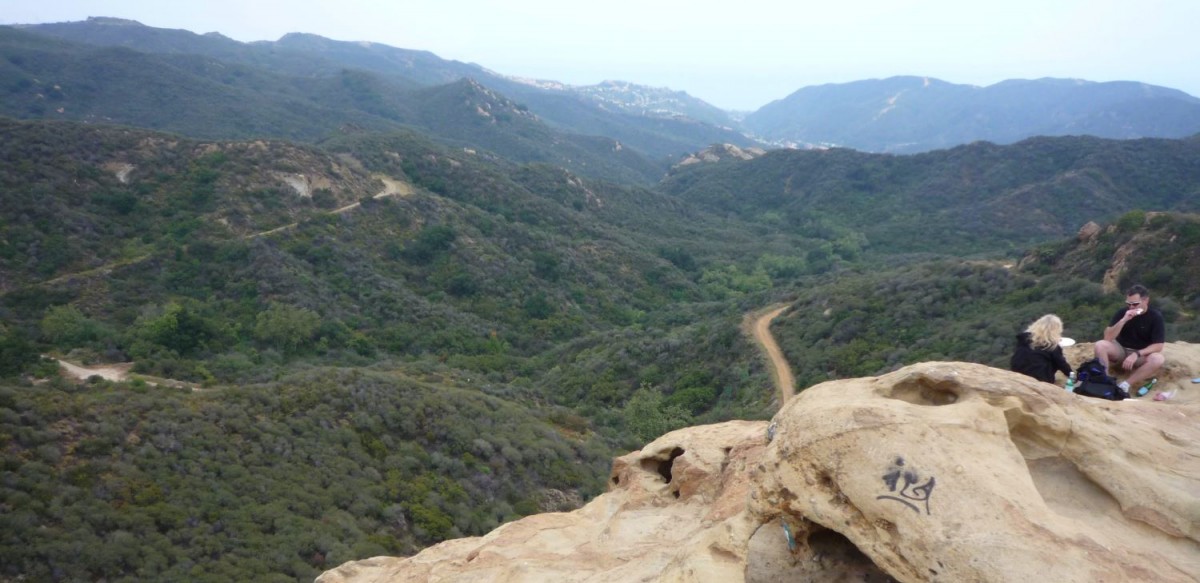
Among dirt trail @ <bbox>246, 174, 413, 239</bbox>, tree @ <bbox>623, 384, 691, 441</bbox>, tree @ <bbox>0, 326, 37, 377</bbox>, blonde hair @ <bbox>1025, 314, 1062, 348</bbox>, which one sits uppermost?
blonde hair @ <bbox>1025, 314, 1062, 348</bbox>

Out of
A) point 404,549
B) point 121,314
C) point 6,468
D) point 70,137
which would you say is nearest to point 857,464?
point 404,549

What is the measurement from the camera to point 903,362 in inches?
1076

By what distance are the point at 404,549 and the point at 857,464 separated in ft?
51.6

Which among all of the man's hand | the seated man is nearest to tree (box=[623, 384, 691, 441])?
the seated man

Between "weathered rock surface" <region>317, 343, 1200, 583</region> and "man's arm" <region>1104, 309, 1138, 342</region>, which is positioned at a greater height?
"man's arm" <region>1104, 309, 1138, 342</region>

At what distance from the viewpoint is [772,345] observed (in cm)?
3600

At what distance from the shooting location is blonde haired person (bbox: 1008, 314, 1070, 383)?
8.17 metres

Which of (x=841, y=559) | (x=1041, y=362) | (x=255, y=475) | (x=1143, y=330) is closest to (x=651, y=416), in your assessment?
(x=255, y=475)

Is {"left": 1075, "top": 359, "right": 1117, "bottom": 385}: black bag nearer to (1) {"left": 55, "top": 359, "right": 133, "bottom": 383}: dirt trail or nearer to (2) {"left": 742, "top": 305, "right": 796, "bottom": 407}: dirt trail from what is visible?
(2) {"left": 742, "top": 305, "right": 796, "bottom": 407}: dirt trail

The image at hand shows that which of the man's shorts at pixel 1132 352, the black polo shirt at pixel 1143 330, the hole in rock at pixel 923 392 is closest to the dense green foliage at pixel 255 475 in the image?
the hole in rock at pixel 923 392

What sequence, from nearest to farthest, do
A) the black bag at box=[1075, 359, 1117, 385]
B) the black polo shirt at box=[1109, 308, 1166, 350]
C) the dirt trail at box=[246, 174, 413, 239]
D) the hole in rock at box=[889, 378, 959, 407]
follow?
the hole in rock at box=[889, 378, 959, 407], the black bag at box=[1075, 359, 1117, 385], the black polo shirt at box=[1109, 308, 1166, 350], the dirt trail at box=[246, 174, 413, 239]

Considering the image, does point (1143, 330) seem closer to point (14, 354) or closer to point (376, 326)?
point (14, 354)

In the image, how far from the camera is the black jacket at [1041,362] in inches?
322

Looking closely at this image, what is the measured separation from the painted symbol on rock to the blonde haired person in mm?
4221
